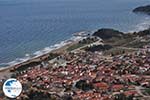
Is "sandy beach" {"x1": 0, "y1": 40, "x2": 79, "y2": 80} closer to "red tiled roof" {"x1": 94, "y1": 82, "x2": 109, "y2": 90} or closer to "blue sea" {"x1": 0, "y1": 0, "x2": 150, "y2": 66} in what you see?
"blue sea" {"x1": 0, "y1": 0, "x2": 150, "y2": 66}

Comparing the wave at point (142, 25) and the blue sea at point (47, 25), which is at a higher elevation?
the blue sea at point (47, 25)

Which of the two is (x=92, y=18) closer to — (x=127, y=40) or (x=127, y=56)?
(x=127, y=40)

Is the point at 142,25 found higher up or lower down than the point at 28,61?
higher up

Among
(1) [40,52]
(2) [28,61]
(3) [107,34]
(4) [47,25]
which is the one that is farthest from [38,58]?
(4) [47,25]

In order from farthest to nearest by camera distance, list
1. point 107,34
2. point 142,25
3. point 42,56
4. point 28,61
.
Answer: point 142,25 → point 107,34 → point 42,56 → point 28,61

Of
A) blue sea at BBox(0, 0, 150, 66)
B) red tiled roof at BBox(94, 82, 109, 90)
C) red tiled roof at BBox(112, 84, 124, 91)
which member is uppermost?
blue sea at BBox(0, 0, 150, 66)

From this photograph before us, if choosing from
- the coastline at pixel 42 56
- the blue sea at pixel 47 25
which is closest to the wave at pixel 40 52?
the coastline at pixel 42 56

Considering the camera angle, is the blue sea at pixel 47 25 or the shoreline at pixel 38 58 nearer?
the shoreline at pixel 38 58

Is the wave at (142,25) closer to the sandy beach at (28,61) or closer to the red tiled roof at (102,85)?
the sandy beach at (28,61)

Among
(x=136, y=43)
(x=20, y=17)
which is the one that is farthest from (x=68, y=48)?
(x=20, y=17)

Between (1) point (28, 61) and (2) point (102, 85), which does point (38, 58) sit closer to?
(1) point (28, 61)

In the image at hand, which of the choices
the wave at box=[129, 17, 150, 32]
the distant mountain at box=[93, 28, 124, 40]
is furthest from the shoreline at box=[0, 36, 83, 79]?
the wave at box=[129, 17, 150, 32]
